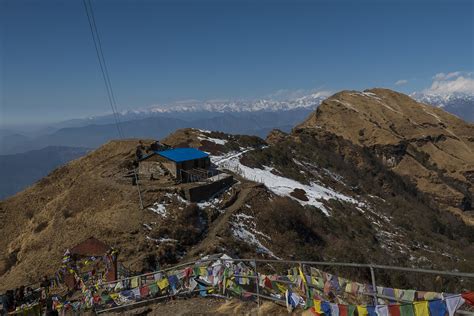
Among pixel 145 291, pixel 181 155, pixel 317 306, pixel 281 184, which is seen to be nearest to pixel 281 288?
pixel 317 306

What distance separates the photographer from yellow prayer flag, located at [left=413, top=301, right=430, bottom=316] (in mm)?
8852

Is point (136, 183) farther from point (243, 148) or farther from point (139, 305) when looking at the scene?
point (243, 148)

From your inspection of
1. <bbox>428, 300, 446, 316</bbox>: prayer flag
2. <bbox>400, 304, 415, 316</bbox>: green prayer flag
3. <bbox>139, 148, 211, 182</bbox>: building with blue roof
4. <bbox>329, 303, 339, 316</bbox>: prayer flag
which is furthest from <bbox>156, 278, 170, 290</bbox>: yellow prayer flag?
A: <bbox>139, 148, 211, 182</bbox>: building with blue roof

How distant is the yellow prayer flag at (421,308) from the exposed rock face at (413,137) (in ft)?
298

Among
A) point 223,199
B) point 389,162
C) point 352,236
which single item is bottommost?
point 389,162

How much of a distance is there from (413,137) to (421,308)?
114 metres

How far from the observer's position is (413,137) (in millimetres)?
112938

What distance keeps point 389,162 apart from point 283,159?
47289mm

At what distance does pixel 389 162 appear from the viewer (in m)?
106

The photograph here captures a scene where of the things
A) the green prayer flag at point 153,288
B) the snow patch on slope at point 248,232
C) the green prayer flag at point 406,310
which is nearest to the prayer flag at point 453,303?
the green prayer flag at point 406,310

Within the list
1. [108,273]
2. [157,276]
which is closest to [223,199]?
[108,273]

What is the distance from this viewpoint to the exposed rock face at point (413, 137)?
9872cm

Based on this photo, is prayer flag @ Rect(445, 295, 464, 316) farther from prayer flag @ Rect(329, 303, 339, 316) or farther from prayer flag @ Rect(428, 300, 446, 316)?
prayer flag @ Rect(329, 303, 339, 316)

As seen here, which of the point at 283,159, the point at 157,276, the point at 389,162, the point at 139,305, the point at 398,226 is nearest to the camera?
the point at 139,305
